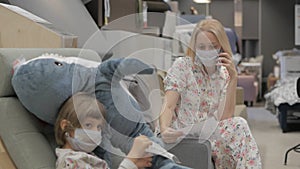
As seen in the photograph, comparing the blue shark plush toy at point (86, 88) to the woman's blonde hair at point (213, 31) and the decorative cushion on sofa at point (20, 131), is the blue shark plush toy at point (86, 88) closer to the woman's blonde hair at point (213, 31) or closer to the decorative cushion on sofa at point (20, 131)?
the decorative cushion on sofa at point (20, 131)

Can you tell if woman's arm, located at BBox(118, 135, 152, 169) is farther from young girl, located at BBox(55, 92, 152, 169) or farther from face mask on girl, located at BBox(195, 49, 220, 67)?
face mask on girl, located at BBox(195, 49, 220, 67)

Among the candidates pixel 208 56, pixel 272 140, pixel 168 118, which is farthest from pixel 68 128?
pixel 272 140

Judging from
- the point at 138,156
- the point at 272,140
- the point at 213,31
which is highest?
the point at 213,31

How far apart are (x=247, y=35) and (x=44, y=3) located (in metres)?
7.19

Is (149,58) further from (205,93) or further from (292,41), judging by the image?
(292,41)

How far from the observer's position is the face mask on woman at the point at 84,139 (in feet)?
5.06

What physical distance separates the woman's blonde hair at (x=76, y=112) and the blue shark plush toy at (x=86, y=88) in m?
0.04

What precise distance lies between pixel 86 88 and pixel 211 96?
2.77 feet

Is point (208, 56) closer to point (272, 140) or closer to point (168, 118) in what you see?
point (168, 118)

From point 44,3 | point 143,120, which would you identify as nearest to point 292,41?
point 44,3

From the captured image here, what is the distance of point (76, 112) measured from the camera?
1.55 metres

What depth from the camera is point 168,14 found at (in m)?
4.21

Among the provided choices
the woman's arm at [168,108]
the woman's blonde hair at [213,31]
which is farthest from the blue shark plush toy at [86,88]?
the woman's blonde hair at [213,31]

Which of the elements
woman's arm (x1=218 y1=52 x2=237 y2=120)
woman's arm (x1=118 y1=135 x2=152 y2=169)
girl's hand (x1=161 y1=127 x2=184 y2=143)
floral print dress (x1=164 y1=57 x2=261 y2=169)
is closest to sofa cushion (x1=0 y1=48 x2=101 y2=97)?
woman's arm (x1=118 y1=135 x2=152 y2=169)
